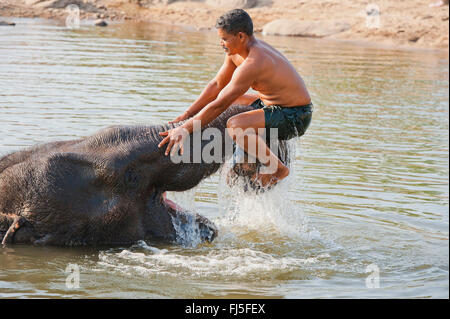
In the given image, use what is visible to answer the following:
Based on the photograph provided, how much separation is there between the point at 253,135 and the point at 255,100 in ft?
2.35

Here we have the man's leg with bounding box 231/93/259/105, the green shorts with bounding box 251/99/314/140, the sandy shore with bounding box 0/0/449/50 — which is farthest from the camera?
the sandy shore with bounding box 0/0/449/50

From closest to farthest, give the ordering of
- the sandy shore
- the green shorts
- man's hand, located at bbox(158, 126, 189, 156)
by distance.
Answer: man's hand, located at bbox(158, 126, 189, 156)
the green shorts
the sandy shore

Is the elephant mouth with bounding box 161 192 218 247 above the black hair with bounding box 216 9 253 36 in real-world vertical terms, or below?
below

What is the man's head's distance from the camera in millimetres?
6926

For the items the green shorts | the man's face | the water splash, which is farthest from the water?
the man's face

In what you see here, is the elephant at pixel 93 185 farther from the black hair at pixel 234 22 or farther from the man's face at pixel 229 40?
the black hair at pixel 234 22

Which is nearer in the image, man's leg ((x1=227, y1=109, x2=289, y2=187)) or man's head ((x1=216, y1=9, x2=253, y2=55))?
man's leg ((x1=227, y1=109, x2=289, y2=187))

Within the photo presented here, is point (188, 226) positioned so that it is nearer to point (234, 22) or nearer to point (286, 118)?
point (286, 118)

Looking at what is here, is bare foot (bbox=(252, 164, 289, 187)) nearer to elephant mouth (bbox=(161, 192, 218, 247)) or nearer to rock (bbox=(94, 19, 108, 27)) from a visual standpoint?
elephant mouth (bbox=(161, 192, 218, 247))

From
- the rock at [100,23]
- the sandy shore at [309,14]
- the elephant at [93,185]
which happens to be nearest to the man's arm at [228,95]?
the elephant at [93,185]

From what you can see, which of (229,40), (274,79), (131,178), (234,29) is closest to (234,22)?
(234,29)

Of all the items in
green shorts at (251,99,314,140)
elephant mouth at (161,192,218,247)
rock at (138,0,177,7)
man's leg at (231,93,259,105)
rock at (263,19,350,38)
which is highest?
rock at (138,0,177,7)

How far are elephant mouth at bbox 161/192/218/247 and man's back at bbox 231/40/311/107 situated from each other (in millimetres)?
1286
